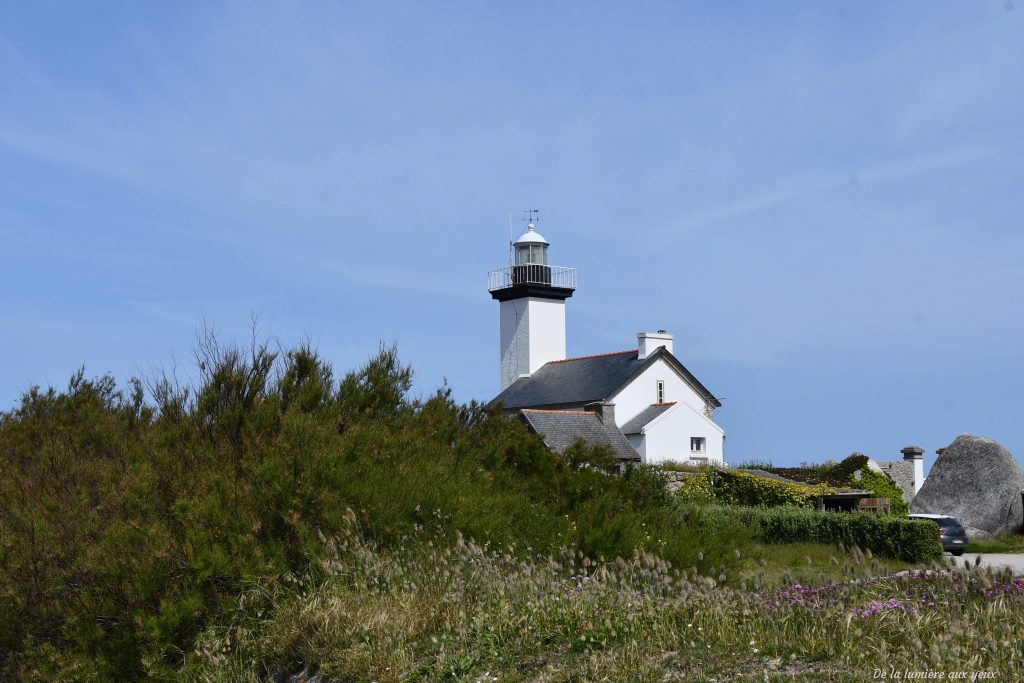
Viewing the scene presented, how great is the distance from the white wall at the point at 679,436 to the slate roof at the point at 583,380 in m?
2.63

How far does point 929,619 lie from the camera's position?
5512 millimetres

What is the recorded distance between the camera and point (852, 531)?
21.6 metres

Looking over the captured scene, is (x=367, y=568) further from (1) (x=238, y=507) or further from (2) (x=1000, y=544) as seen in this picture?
(2) (x=1000, y=544)

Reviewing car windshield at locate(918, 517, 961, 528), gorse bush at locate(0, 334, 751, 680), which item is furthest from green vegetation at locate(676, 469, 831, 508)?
gorse bush at locate(0, 334, 751, 680)

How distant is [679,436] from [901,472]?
998 cm

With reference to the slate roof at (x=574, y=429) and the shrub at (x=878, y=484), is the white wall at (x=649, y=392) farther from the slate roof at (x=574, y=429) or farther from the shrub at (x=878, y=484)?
the shrub at (x=878, y=484)

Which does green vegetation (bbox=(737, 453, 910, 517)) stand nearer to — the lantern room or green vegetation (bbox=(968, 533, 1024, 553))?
green vegetation (bbox=(968, 533, 1024, 553))

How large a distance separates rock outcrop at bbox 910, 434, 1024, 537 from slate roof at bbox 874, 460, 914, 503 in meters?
11.2

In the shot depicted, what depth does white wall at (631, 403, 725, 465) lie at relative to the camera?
46.9 metres

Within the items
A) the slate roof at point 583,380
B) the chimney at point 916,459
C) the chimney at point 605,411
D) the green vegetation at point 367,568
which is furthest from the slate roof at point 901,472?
the green vegetation at point 367,568

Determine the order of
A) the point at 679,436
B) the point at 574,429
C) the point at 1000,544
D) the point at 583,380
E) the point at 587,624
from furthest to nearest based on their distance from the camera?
1. the point at 583,380
2. the point at 679,436
3. the point at 574,429
4. the point at 1000,544
5. the point at 587,624

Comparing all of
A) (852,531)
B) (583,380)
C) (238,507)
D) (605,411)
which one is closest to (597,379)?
(583,380)

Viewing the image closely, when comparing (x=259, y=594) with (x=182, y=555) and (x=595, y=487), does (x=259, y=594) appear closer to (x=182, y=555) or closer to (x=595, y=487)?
(x=182, y=555)

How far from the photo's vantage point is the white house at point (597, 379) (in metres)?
47.7
